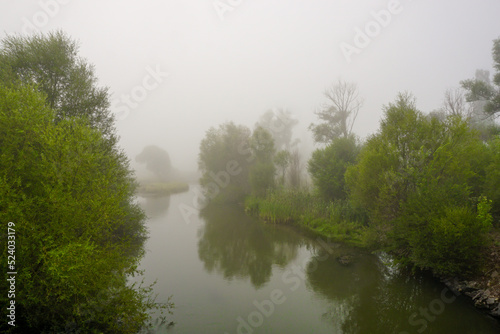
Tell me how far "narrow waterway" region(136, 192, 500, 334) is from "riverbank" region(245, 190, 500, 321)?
51 cm

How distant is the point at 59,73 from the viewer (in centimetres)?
1270

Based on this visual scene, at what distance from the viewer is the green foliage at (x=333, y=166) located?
67.2 ft

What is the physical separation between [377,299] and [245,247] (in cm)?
832

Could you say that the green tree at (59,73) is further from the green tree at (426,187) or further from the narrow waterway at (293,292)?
the green tree at (426,187)

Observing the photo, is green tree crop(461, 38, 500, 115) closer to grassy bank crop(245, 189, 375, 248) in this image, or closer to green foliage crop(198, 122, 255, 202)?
grassy bank crop(245, 189, 375, 248)

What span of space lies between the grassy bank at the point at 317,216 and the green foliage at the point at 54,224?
37.5ft

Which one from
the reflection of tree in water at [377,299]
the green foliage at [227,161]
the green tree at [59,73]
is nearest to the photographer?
the reflection of tree in water at [377,299]

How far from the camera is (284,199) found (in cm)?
2322

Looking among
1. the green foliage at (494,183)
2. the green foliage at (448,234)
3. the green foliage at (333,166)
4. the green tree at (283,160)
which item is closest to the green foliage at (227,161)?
the green tree at (283,160)

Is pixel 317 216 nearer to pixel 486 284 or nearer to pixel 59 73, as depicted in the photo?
pixel 486 284

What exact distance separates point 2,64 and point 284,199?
65.1 ft

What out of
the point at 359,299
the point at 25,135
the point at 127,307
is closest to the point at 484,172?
the point at 359,299

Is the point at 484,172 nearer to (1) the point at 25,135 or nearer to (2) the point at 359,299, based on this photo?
(2) the point at 359,299

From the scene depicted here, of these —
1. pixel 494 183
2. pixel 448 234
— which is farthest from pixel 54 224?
pixel 494 183
